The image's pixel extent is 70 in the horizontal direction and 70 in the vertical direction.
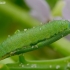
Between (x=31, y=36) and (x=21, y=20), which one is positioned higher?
(x=21, y=20)

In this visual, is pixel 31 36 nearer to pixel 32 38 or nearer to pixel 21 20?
pixel 32 38

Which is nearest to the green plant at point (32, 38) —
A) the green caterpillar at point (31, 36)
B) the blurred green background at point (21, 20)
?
the green caterpillar at point (31, 36)

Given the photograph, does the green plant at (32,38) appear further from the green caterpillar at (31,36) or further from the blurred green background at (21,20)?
the blurred green background at (21,20)

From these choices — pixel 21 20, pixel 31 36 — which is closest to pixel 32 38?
pixel 31 36

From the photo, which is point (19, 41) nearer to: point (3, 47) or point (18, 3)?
point (3, 47)

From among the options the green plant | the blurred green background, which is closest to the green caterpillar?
the green plant

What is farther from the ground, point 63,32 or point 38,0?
point 38,0

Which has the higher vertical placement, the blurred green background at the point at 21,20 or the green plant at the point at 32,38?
the blurred green background at the point at 21,20

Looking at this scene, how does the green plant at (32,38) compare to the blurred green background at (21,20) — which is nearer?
the green plant at (32,38)

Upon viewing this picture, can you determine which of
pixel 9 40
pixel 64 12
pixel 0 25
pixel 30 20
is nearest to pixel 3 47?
pixel 9 40
